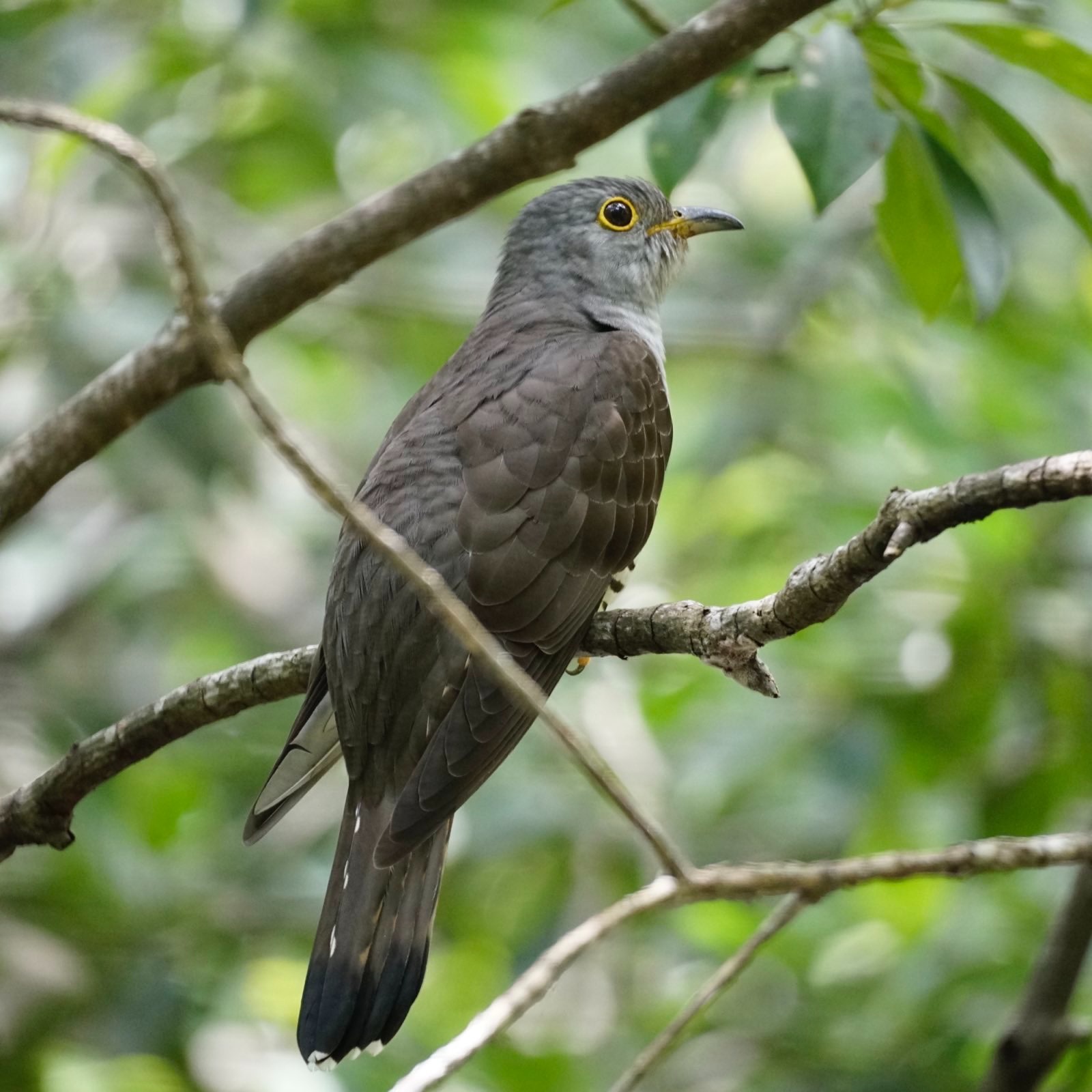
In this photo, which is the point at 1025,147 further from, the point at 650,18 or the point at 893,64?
the point at 650,18

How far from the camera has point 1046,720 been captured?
495 centimetres

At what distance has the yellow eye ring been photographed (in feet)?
17.3

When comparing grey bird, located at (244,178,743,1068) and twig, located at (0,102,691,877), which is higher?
twig, located at (0,102,691,877)

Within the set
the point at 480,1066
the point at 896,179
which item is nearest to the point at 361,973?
the point at 480,1066

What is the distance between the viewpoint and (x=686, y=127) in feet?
12.6

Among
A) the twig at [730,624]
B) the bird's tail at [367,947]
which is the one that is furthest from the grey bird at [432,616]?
the twig at [730,624]

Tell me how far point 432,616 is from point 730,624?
3.14 ft

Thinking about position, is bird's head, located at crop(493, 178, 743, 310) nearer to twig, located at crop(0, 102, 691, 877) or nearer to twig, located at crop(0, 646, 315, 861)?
twig, located at crop(0, 646, 315, 861)

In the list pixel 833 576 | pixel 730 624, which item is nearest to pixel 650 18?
pixel 730 624

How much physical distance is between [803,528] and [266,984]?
2949 millimetres

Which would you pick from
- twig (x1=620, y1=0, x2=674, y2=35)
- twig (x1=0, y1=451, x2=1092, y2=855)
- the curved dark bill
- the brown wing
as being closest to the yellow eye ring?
the curved dark bill

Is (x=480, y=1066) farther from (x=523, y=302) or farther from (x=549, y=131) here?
(x=549, y=131)

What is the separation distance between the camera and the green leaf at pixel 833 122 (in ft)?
11.2

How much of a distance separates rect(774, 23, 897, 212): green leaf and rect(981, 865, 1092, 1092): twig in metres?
1.73
